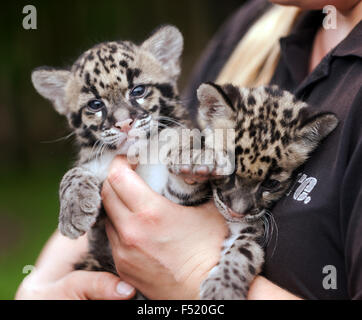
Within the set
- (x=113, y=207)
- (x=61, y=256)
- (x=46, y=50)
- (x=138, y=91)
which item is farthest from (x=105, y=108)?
(x=46, y=50)

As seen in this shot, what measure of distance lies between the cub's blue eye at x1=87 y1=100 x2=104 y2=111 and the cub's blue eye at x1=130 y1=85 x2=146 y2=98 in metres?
0.17

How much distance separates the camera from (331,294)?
2.09 meters

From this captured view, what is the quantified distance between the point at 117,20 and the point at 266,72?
693 centimetres

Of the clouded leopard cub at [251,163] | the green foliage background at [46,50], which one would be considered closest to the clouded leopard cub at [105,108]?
the clouded leopard cub at [251,163]

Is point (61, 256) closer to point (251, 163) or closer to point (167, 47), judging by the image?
point (167, 47)

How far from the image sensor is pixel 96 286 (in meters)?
2.67

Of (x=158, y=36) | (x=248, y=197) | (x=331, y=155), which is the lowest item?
(x=248, y=197)

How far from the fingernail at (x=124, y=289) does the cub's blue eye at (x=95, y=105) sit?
0.93m

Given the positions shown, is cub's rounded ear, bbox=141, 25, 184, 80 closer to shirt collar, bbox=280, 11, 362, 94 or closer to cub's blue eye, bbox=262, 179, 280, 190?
shirt collar, bbox=280, 11, 362, 94

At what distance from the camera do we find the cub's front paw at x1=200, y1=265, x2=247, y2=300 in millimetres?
2260

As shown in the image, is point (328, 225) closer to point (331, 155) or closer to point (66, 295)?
point (331, 155)

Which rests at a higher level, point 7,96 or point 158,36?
point 158,36

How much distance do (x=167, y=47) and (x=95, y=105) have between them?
0.67m

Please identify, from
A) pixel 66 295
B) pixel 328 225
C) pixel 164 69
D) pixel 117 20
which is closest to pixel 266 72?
pixel 164 69
